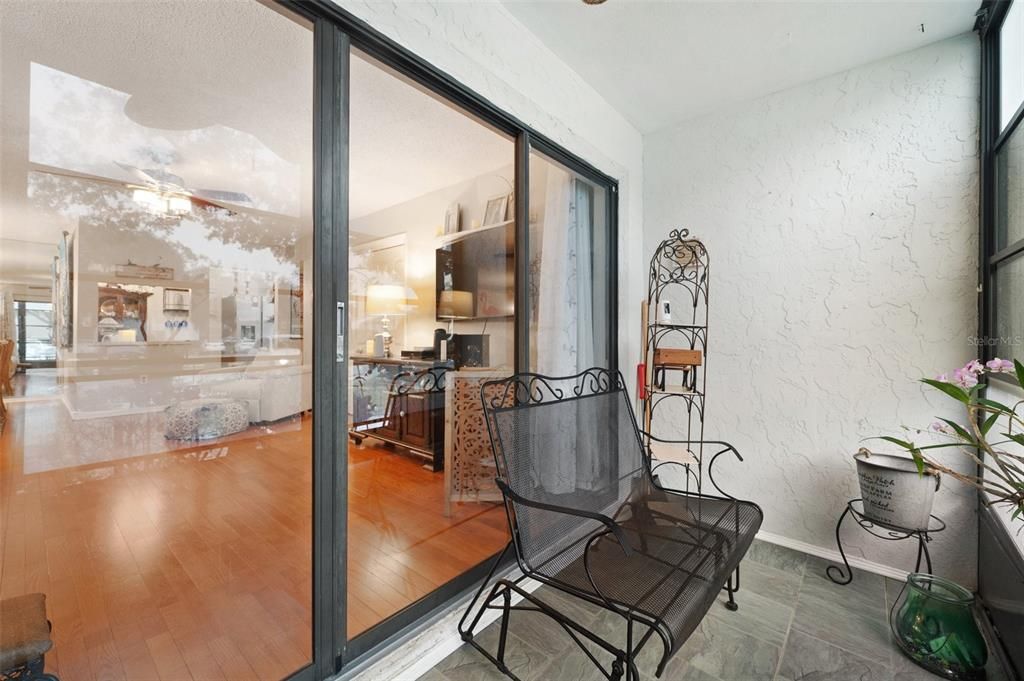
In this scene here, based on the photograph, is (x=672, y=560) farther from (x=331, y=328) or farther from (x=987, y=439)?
(x=987, y=439)

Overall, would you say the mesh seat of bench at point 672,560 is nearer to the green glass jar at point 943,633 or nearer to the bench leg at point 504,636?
the bench leg at point 504,636

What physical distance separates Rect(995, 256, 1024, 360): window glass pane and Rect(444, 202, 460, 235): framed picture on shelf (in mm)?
2299

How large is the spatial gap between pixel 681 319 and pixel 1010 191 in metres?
1.53

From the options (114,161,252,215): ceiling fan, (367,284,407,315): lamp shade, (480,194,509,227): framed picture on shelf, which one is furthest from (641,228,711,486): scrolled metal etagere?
(114,161,252,215): ceiling fan

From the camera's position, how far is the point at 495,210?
87.6 inches

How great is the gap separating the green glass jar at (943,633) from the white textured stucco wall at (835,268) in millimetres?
723

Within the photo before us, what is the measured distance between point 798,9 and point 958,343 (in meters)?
1.74

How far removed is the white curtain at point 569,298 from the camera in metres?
2.04

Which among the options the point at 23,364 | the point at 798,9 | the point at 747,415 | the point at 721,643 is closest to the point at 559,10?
the point at 798,9

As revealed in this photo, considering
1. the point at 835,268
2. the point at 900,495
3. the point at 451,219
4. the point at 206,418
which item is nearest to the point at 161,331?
the point at 206,418

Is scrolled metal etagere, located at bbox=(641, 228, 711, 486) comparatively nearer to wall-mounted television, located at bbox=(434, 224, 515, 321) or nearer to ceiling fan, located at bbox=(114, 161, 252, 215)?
wall-mounted television, located at bbox=(434, 224, 515, 321)

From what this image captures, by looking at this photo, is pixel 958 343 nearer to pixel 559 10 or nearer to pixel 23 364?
pixel 559 10

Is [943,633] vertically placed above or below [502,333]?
below

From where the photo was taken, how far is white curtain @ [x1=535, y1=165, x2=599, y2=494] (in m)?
2.04
